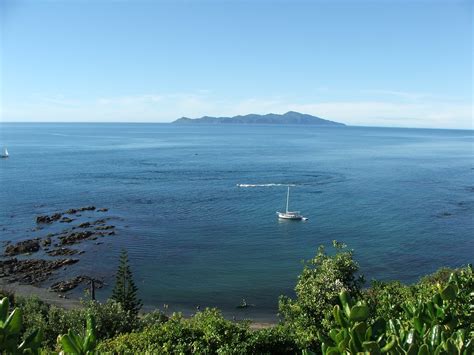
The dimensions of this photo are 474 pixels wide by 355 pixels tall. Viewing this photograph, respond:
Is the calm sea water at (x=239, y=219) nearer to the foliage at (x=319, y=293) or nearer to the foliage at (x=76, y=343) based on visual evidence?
the foliage at (x=319, y=293)

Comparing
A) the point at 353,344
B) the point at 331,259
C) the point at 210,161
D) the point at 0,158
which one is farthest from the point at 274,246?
the point at 0,158

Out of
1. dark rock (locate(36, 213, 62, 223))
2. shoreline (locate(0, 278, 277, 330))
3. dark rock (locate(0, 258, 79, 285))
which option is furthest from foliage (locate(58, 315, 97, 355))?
dark rock (locate(36, 213, 62, 223))

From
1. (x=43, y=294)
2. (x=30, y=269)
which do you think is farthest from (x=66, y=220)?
(x=43, y=294)

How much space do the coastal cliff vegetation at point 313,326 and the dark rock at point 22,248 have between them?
17964 mm

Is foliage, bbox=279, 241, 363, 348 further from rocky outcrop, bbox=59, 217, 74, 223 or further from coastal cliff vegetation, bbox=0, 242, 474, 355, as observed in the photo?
rocky outcrop, bbox=59, 217, 74, 223

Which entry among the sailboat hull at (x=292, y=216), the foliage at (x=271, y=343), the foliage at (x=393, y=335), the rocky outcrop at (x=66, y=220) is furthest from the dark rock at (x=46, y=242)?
the foliage at (x=393, y=335)

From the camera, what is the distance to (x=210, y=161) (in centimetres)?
9944

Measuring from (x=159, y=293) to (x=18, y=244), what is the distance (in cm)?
1685

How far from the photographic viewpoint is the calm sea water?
35.6 m

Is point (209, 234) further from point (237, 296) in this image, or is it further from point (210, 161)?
point (210, 161)

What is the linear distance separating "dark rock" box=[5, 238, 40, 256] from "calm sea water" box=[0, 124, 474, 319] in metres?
2.14

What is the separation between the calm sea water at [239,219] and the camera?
35625 mm

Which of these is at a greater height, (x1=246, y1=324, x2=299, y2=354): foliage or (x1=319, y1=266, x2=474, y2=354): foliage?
(x1=319, y1=266, x2=474, y2=354): foliage

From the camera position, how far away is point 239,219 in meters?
50.9
